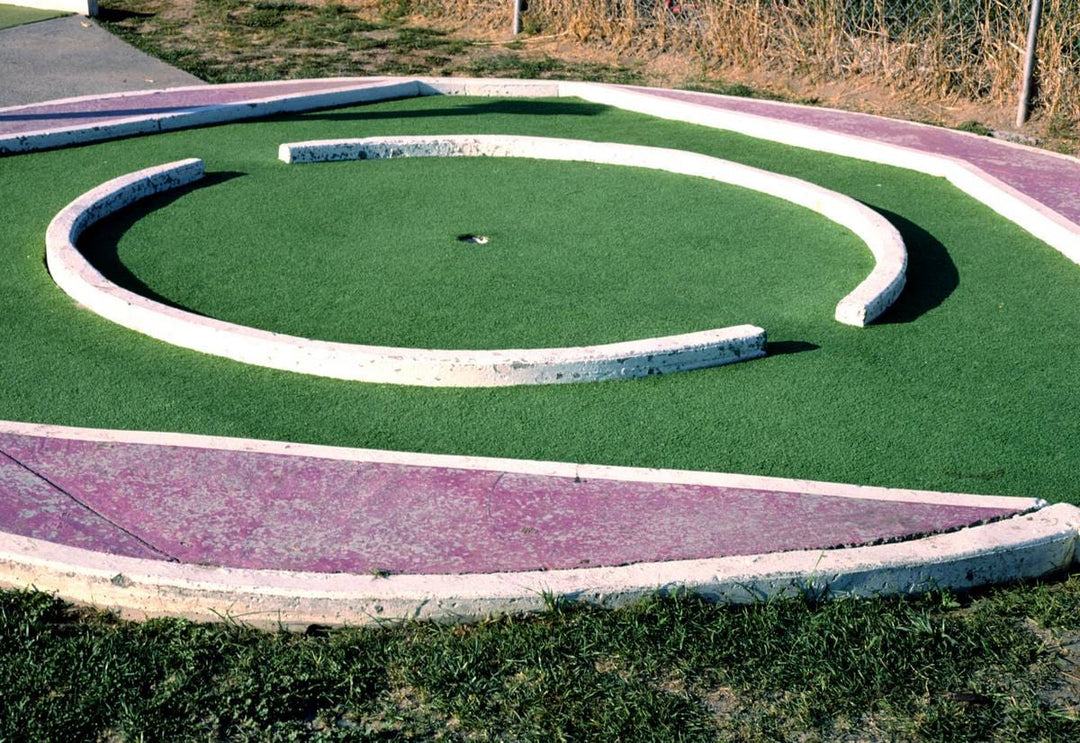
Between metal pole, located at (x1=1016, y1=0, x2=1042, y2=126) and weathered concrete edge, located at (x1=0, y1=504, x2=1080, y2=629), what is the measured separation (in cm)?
749

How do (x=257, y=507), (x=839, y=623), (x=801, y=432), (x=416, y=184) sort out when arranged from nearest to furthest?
1. (x=839, y=623)
2. (x=257, y=507)
3. (x=801, y=432)
4. (x=416, y=184)

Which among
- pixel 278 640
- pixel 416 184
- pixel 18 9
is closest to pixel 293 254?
pixel 416 184

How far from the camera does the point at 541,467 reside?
4676 mm

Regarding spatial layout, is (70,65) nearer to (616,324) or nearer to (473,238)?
(473,238)

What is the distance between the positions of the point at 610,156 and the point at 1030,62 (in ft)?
12.9

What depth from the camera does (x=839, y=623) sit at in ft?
12.8

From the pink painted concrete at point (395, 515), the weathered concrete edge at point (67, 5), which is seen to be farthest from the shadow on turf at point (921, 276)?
the weathered concrete edge at point (67, 5)

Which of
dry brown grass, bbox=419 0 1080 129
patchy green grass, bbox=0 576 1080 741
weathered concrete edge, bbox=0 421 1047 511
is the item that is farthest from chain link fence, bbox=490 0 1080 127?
patchy green grass, bbox=0 576 1080 741

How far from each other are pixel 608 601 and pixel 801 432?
1587 mm

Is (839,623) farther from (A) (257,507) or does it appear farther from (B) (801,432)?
(A) (257,507)

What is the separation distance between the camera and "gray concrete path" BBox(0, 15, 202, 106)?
11.9 metres

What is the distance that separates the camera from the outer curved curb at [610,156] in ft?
26.1

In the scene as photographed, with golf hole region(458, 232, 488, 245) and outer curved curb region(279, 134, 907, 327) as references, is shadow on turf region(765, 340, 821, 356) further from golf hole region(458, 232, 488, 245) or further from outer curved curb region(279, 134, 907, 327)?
golf hole region(458, 232, 488, 245)

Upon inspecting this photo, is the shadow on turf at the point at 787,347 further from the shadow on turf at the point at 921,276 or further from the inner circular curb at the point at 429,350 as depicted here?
the shadow on turf at the point at 921,276
